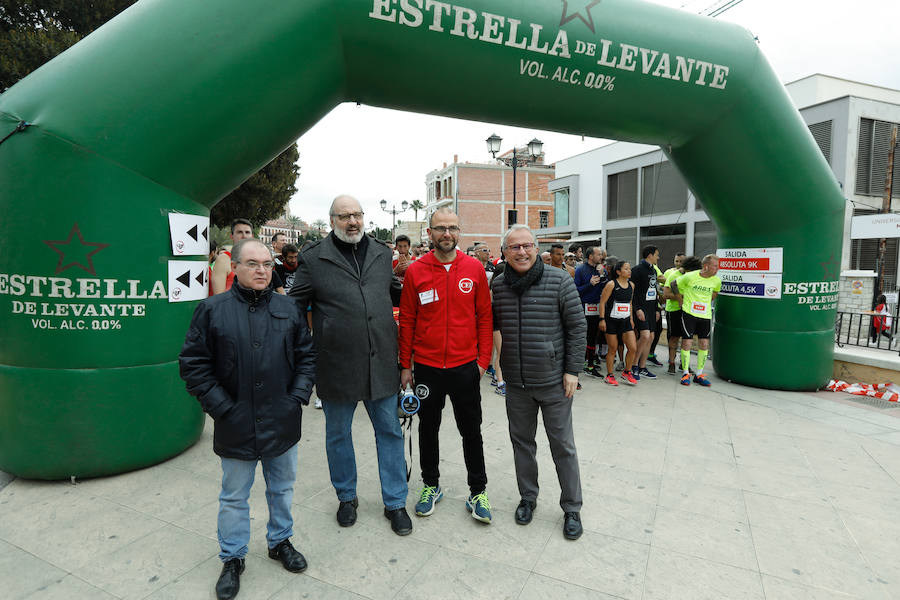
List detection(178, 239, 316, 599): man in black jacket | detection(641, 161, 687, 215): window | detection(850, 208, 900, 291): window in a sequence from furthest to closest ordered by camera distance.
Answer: detection(641, 161, 687, 215): window → detection(850, 208, 900, 291): window → detection(178, 239, 316, 599): man in black jacket

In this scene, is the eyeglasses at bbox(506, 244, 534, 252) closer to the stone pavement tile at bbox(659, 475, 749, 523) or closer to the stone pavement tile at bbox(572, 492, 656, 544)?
the stone pavement tile at bbox(572, 492, 656, 544)

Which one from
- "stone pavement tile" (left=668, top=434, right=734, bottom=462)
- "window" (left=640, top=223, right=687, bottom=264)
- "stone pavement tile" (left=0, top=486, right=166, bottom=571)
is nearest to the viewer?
"stone pavement tile" (left=0, top=486, right=166, bottom=571)

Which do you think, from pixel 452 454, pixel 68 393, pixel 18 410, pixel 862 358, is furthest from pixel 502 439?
pixel 862 358

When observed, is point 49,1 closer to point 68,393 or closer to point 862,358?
point 68,393

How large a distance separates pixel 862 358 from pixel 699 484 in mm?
4749

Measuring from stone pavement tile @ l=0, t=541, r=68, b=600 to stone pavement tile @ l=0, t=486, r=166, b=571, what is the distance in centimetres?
4

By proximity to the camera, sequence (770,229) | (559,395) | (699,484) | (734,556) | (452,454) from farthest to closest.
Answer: (770,229), (452,454), (699,484), (559,395), (734,556)

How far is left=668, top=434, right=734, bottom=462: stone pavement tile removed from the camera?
415cm

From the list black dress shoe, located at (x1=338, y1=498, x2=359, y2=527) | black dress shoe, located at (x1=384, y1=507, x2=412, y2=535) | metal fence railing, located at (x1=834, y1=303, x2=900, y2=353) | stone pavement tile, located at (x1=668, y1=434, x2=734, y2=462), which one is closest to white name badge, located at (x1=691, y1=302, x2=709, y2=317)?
metal fence railing, located at (x1=834, y1=303, x2=900, y2=353)

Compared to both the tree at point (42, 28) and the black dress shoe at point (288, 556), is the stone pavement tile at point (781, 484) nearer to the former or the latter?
the black dress shoe at point (288, 556)

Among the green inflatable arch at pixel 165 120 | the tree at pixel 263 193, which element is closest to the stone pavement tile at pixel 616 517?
the green inflatable arch at pixel 165 120

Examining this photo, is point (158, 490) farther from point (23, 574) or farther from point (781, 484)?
point (781, 484)

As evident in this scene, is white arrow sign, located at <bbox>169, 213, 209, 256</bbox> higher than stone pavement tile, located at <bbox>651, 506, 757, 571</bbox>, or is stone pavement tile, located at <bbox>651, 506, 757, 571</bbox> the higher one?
white arrow sign, located at <bbox>169, 213, 209, 256</bbox>

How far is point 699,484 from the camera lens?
3605 millimetres
